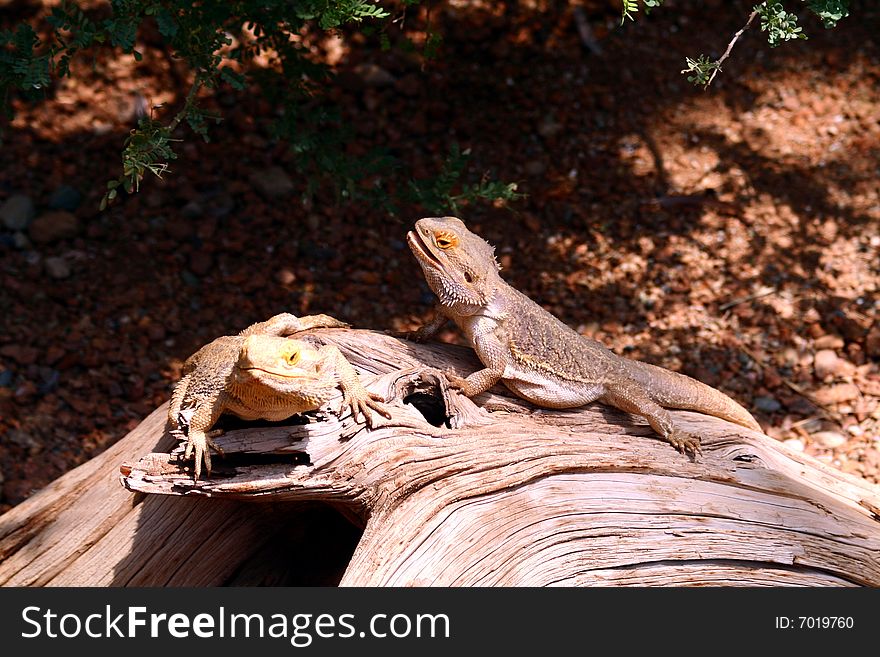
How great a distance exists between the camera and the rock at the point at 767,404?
5.73 meters

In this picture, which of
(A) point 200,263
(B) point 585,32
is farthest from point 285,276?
(B) point 585,32

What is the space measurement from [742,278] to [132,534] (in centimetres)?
468

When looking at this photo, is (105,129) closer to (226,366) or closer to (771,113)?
(226,366)

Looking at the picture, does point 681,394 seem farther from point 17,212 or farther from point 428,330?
point 17,212

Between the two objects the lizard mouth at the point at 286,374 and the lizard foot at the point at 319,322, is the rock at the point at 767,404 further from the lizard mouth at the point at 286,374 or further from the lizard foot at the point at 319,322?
the lizard mouth at the point at 286,374

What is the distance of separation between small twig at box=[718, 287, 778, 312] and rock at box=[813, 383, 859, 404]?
87 cm

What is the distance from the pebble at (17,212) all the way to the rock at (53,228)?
8 cm

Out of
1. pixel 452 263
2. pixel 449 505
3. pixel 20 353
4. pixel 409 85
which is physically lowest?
pixel 449 505

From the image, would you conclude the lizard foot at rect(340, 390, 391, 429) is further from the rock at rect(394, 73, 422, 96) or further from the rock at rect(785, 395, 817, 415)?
the rock at rect(394, 73, 422, 96)

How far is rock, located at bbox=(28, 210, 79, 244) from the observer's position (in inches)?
247

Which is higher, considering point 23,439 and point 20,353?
point 20,353

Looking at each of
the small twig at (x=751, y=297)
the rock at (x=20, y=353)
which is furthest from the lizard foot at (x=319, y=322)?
the small twig at (x=751, y=297)

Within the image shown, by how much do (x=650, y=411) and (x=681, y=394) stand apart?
333 mm

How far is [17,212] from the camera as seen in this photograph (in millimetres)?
6359
